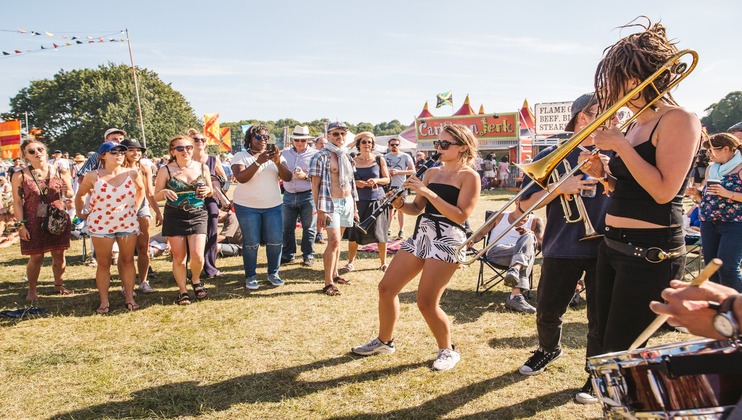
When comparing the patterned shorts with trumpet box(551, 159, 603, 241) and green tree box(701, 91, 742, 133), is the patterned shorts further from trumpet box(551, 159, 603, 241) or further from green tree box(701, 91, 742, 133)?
green tree box(701, 91, 742, 133)

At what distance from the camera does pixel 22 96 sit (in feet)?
171

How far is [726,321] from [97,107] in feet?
180

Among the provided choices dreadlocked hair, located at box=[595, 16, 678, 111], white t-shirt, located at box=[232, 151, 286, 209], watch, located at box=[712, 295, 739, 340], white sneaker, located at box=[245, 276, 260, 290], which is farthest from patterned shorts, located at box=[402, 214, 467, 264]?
white sneaker, located at box=[245, 276, 260, 290]

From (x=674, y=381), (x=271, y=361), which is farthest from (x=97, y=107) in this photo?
(x=674, y=381)

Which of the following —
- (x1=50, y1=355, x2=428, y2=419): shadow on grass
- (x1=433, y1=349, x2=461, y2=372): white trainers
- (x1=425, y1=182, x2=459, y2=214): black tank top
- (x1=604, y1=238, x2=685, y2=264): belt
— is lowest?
(x1=50, y1=355, x2=428, y2=419): shadow on grass

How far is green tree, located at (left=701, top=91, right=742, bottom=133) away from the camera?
220 feet

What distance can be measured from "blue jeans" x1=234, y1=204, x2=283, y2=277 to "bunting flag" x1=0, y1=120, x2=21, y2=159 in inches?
454

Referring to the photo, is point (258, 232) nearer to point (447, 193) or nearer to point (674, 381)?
point (447, 193)

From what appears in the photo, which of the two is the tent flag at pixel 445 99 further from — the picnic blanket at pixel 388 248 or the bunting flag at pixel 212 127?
the picnic blanket at pixel 388 248

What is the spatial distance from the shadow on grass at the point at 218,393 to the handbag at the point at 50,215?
335 centimetres

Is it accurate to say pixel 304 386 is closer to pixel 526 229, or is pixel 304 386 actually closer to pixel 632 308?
pixel 632 308

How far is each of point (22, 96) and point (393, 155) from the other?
5884 centimetres

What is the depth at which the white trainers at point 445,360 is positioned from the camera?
3783 mm

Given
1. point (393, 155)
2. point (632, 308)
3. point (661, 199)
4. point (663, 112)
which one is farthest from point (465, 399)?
point (393, 155)
